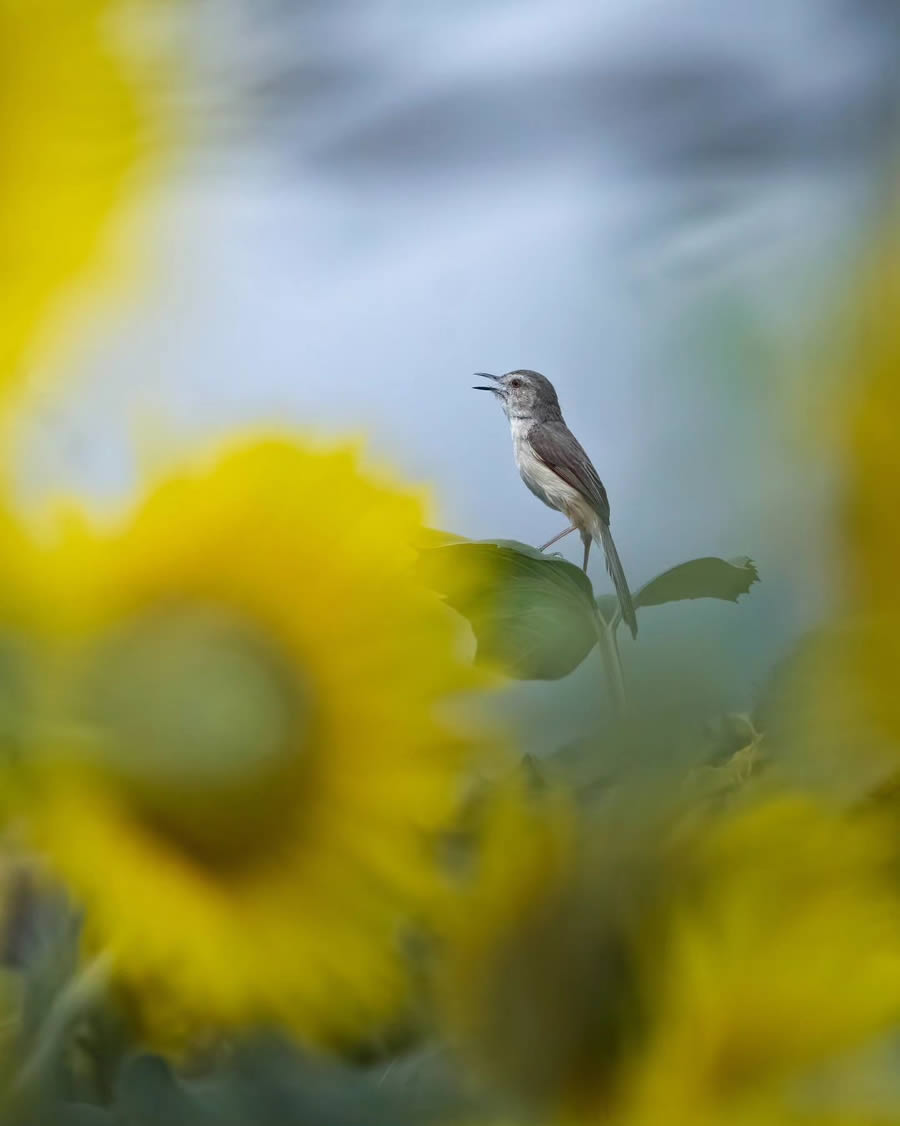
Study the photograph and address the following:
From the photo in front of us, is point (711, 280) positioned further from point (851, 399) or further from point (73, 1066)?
point (73, 1066)

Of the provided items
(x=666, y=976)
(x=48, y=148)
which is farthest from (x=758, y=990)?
(x=48, y=148)

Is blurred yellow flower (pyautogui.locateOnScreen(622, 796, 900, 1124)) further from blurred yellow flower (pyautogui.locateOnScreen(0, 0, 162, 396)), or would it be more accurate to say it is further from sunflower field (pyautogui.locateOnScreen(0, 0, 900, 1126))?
blurred yellow flower (pyautogui.locateOnScreen(0, 0, 162, 396))

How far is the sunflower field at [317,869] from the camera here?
137mm

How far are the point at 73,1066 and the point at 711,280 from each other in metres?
0.14

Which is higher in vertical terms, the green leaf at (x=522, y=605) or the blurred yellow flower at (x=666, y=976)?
the green leaf at (x=522, y=605)

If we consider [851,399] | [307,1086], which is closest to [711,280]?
[851,399]

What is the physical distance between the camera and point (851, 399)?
0.19 m

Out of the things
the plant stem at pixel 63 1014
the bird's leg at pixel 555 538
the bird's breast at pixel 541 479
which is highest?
the bird's breast at pixel 541 479

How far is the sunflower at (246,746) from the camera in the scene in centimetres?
14

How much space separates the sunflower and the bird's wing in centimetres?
4

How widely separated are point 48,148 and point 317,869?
86 millimetres

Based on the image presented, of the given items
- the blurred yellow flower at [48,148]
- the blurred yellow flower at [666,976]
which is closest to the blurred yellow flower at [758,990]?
the blurred yellow flower at [666,976]

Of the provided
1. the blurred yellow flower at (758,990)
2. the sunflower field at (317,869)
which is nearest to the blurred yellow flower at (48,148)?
the sunflower field at (317,869)

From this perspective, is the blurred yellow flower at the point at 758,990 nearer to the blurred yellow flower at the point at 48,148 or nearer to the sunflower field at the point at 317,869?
the sunflower field at the point at 317,869
